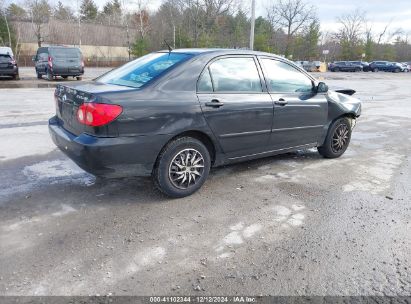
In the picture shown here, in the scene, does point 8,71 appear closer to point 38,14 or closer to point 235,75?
point 235,75

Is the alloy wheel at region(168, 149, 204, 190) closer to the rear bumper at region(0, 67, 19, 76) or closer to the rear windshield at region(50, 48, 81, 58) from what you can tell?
the rear windshield at region(50, 48, 81, 58)

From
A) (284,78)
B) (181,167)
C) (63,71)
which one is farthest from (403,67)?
(181,167)

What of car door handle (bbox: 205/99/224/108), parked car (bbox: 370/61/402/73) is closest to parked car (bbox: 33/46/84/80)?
car door handle (bbox: 205/99/224/108)

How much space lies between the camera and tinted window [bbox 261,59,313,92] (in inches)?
196

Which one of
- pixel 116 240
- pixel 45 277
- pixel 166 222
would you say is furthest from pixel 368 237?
pixel 45 277

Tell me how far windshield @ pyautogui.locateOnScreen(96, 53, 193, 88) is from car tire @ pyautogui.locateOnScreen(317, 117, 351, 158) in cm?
282

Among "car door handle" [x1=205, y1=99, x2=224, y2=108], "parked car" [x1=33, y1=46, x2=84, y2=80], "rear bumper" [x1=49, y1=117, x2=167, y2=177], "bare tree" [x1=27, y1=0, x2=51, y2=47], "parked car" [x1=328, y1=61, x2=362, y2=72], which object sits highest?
"bare tree" [x1=27, y1=0, x2=51, y2=47]

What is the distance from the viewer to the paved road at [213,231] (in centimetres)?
283

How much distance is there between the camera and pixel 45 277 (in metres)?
2.81

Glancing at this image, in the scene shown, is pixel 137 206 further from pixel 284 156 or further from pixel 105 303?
pixel 284 156

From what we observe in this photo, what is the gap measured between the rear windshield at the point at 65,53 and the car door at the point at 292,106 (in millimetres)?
16592

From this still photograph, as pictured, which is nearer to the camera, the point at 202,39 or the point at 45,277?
the point at 45,277

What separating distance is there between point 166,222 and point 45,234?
3.70ft

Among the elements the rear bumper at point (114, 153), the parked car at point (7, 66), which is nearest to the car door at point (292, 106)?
the rear bumper at point (114, 153)
